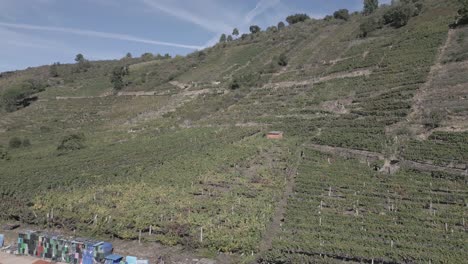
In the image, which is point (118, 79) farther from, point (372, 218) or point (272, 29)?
point (372, 218)

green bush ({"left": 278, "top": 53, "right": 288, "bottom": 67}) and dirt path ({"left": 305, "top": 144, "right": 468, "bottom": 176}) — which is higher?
green bush ({"left": 278, "top": 53, "right": 288, "bottom": 67})

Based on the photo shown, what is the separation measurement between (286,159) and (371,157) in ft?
25.4

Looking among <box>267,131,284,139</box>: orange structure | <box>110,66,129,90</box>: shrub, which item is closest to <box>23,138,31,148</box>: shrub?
<box>267,131,284,139</box>: orange structure

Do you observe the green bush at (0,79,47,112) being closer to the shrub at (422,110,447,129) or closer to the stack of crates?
the stack of crates

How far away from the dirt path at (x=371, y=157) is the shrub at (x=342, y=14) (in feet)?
239

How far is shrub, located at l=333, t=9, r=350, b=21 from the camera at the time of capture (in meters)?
103

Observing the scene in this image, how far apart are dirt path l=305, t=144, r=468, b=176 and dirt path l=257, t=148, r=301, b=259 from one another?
13.6 ft

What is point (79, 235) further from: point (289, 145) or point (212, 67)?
point (212, 67)

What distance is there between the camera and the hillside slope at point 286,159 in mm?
22438

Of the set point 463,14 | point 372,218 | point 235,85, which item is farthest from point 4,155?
point 463,14

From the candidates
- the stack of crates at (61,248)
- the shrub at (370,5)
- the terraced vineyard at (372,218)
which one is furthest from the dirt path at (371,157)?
the shrub at (370,5)

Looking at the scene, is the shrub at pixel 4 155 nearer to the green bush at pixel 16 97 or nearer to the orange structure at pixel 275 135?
the orange structure at pixel 275 135

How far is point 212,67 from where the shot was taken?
95.2 meters

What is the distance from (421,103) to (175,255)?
33.7m
